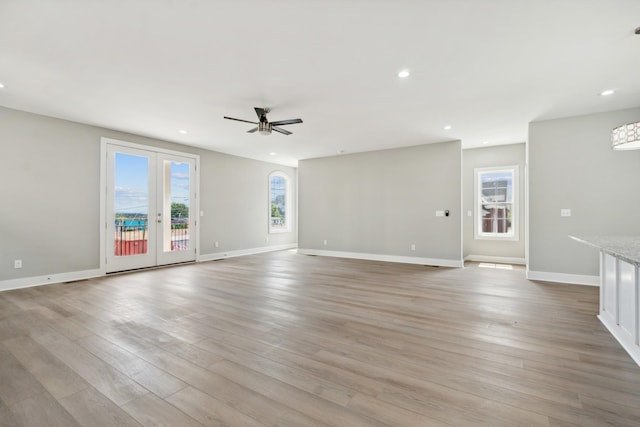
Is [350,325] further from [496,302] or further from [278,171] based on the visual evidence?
[278,171]

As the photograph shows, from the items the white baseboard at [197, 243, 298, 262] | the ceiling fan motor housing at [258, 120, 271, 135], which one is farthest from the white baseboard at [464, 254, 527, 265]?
the ceiling fan motor housing at [258, 120, 271, 135]

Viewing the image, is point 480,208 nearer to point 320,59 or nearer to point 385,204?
point 385,204

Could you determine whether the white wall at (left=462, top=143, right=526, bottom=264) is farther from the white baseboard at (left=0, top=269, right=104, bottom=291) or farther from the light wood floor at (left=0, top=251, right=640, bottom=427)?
the white baseboard at (left=0, top=269, right=104, bottom=291)

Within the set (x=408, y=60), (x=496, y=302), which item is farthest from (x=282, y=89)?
(x=496, y=302)

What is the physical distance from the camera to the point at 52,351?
2438 millimetres

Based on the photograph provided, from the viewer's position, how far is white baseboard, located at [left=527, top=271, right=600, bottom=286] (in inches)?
185

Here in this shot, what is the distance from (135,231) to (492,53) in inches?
258

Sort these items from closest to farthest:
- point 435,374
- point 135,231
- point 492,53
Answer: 1. point 435,374
2. point 492,53
3. point 135,231

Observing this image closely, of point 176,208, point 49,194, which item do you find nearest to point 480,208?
point 176,208

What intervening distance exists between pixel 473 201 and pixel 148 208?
768 cm

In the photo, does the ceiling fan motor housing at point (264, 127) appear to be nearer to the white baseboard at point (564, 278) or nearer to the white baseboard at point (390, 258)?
the white baseboard at point (390, 258)

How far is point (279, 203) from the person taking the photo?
9766mm

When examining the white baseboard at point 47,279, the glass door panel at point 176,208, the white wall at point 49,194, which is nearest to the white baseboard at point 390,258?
the glass door panel at point 176,208

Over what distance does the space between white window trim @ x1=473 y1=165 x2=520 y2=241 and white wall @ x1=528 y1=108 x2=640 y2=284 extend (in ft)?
6.78
